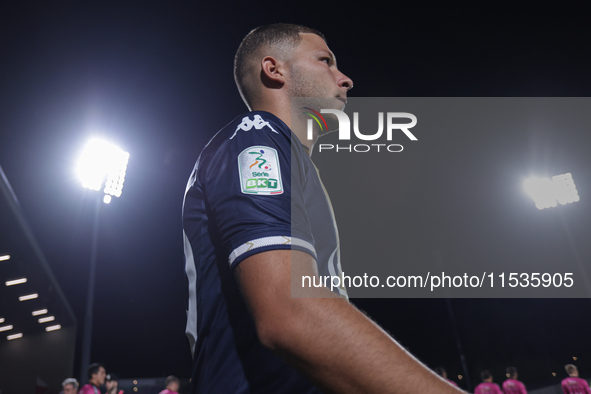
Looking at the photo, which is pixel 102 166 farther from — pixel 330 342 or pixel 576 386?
pixel 576 386

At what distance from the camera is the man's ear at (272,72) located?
132 cm

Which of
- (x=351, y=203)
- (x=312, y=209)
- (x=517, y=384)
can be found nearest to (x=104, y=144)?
(x=351, y=203)

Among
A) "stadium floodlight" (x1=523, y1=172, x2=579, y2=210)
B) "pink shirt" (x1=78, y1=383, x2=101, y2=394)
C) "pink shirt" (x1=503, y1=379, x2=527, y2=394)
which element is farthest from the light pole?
"stadium floodlight" (x1=523, y1=172, x2=579, y2=210)

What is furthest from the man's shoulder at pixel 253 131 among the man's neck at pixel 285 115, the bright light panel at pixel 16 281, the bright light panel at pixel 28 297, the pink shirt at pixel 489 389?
the bright light panel at pixel 28 297

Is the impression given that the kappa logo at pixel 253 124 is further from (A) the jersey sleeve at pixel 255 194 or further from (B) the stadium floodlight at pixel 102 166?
(B) the stadium floodlight at pixel 102 166

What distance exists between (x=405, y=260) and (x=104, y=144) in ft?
38.6

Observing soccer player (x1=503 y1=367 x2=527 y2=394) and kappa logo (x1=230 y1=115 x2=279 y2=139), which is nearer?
kappa logo (x1=230 y1=115 x2=279 y2=139)

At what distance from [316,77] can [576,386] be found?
10.3 m

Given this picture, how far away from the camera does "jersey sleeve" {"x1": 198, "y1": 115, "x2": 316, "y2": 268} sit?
0.66m

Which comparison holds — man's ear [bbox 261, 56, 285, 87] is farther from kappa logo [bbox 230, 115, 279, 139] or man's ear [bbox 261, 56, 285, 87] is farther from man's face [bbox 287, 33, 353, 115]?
kappa logo [bbox 230, 115, 279, 139]

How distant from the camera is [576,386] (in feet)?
26.6

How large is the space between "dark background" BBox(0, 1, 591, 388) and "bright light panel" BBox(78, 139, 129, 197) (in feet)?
0.85

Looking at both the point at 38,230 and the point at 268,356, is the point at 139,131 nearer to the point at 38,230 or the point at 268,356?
the point at 38,230

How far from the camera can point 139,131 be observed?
957 centimetres
